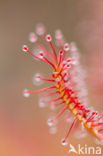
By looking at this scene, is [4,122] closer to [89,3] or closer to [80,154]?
[80,154]

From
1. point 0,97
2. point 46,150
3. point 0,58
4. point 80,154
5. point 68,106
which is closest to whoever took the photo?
point 68,106

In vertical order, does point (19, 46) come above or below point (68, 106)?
above

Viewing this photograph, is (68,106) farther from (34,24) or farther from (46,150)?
(34,24)

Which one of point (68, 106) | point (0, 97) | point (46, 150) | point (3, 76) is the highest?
point (3, 76)

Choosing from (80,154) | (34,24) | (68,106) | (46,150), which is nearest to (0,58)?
(34,24)

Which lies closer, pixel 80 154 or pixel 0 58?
pixel 80 154

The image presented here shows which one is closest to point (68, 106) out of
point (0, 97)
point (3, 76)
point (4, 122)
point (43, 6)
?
point (4, 122)

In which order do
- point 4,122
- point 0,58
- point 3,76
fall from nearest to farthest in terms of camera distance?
1. point 4,122
2. point 3,76
3. point 0,58
